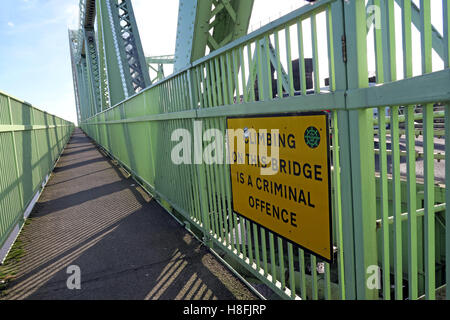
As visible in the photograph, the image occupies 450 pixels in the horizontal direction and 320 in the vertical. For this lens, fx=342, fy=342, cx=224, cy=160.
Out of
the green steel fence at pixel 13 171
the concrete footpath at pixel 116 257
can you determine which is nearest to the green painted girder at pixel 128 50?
the green steel fence at pixel 13 171

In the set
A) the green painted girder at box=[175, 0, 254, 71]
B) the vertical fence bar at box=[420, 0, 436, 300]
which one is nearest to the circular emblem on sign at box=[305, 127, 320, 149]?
the vertical fence bar at box=[420, 0, 436, 300]

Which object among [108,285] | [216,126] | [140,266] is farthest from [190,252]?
[216,126]

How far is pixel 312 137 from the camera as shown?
1.94 m

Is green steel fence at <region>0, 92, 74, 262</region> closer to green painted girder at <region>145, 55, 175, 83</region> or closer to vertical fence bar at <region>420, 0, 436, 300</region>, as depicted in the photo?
vertical fence bar at <region>420, 0, 436, 300</region>

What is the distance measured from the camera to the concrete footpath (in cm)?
297

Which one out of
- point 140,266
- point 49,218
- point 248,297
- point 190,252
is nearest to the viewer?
point 248,297

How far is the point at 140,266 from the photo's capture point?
11.4 ft

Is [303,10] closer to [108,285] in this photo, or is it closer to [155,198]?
[108,285]

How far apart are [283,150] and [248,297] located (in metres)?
1.29

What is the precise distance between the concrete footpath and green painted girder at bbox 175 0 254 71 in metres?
2.20

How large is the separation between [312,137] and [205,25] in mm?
2720

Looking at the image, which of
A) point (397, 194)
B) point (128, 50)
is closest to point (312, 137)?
point (397, 194)

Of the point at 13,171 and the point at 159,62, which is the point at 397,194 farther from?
the point at 159,62

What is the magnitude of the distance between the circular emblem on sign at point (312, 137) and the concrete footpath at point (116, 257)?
1.45 meters
